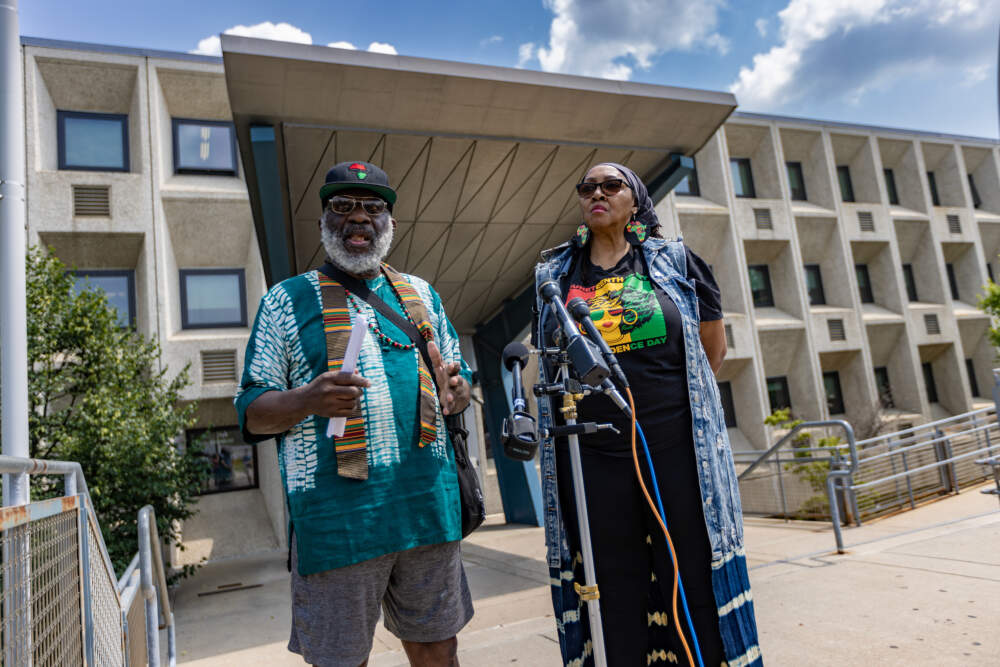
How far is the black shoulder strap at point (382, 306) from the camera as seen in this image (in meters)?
2.00

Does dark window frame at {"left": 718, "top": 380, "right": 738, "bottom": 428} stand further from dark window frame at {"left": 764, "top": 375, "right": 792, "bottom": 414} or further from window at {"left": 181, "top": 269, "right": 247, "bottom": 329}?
window at {"left": 181, "top": 269, "right": 247, "bottom": 329}

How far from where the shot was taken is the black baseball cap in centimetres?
198

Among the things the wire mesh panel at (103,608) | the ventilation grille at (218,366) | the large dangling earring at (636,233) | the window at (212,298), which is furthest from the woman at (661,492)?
the window at (212,298)

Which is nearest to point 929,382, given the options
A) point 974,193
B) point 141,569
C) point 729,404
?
point 974,193

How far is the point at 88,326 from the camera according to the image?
7.45m

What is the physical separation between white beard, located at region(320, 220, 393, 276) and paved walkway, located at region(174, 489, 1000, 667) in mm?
2366

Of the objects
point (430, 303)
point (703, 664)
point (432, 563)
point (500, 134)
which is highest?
point (500, 134)

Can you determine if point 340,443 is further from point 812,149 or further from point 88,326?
point 812,149

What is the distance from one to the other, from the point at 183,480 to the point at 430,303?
6686mm

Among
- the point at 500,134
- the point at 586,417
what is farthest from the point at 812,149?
the point at 586,417

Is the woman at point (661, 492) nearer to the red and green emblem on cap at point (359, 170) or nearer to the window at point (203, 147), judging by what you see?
the red and green emblem on cap at point (359, 170)

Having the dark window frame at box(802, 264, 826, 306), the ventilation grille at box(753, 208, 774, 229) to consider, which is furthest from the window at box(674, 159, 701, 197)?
the dark window frame at box(802, 264, 826, 306)

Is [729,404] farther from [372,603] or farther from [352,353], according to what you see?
[352,353]

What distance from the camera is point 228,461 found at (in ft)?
40.2
